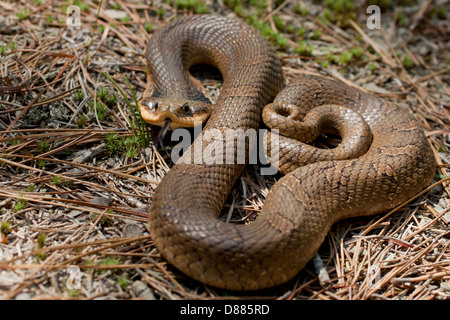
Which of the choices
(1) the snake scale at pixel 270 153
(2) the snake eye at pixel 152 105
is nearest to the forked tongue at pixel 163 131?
(1) the snake scale at pixel 270 153

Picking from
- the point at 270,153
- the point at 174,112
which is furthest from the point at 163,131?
the point at 270,153

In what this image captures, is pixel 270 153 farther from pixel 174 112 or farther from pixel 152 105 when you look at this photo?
pixel 152 105

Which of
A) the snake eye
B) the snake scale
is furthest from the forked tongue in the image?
the snake eye

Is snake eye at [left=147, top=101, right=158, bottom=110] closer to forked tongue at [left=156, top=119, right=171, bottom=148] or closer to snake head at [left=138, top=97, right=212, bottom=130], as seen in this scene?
snake head at [left=138, top=97, right=212, bottom=130]

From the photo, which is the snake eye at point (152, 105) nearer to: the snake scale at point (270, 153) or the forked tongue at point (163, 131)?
the snake scale at point (270, 153)

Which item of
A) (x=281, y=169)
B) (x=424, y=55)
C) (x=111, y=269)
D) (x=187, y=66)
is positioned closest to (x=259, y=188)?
(x=281, y=169)
